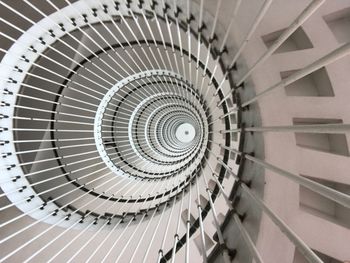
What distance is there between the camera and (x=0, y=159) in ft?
11.1

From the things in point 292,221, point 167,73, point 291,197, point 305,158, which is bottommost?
point 292,221

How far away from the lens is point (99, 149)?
5316 mm

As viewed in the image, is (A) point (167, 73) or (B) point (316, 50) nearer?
(B) point (316, 50)

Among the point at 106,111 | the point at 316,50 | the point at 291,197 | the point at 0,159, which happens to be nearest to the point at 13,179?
the point at 0,159

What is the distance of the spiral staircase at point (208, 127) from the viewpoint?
166cm

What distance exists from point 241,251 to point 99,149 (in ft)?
13.1

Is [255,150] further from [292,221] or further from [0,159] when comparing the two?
[0,159]

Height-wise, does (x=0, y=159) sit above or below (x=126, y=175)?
above

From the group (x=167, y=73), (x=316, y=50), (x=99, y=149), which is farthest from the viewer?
(x=99, y=149)

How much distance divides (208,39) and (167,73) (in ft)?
8.44

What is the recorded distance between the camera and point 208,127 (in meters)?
4.58

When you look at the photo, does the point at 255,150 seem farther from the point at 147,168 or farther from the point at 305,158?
the point at 147,168

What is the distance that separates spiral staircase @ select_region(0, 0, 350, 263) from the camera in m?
1.66

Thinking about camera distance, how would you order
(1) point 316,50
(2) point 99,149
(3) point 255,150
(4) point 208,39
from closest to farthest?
(1) point 316,50 < (3) point 255,150 < (4) point 208,39 < (2) point 99,149
